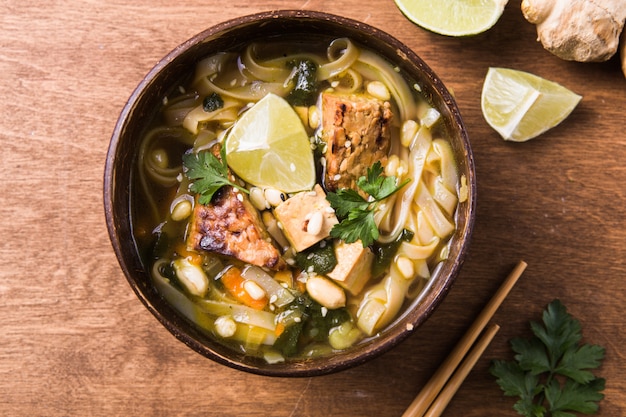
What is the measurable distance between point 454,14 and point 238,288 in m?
1.72

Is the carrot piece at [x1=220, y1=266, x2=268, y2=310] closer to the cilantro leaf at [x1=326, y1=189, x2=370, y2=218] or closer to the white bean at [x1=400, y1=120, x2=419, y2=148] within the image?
the cilantro leaf at [x1=326, y1=189, x2=370, y2=218]

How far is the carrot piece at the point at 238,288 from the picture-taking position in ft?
10.0

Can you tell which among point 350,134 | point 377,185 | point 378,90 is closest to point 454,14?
point 378,90

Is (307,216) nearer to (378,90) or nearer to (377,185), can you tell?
(377,185)

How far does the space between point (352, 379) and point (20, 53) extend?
2396mm

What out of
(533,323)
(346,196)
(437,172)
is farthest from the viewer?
(533,323)

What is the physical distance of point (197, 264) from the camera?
3078 mm

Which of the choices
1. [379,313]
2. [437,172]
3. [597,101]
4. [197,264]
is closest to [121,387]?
[197,264]

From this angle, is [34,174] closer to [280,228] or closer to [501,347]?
[280,228]

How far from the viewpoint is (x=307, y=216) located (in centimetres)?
298

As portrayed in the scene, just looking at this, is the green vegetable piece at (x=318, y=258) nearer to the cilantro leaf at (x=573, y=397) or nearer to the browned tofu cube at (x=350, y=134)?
the browned tofu cube at (x=350, y=134)

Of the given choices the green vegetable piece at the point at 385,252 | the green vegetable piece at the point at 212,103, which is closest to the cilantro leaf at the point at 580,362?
the green vegetable piece at the point at 385,252

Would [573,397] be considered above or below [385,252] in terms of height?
below

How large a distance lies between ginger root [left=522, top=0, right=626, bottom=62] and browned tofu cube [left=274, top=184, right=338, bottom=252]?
1.41 m
